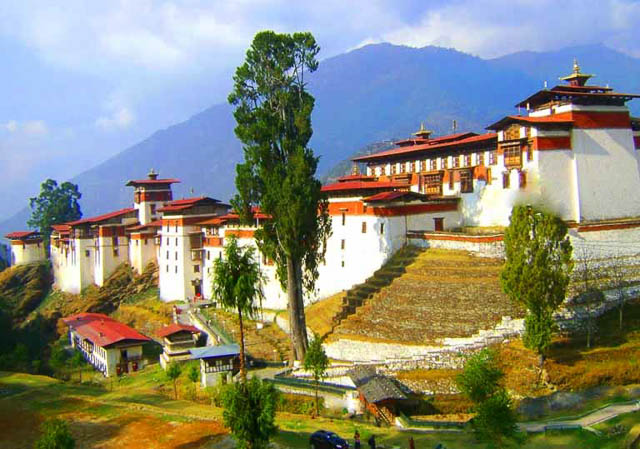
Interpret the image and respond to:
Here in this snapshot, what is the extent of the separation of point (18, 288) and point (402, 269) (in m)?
60.0

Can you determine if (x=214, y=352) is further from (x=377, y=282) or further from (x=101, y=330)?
(x=101, y=330)

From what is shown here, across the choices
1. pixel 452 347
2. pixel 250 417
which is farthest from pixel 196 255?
pixel 250 417

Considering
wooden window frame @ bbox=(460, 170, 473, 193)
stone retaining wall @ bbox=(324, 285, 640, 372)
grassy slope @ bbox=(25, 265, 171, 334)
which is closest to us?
stone retaining wall @ bbox=(324, 285, 640, 372)

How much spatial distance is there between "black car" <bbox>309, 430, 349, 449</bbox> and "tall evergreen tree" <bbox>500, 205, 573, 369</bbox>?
38.2 feet

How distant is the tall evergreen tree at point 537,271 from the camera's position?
94.4ft

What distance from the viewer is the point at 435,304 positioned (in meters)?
34.1

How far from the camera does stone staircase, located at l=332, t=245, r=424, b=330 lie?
38250 mm

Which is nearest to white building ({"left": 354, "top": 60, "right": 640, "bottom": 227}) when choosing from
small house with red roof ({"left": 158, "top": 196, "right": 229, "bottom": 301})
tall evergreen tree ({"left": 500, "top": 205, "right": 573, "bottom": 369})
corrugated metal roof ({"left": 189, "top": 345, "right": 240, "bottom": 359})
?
tall evergreen tree ({"left": 500, "top": 205, "right": 573, "bottom": 369})

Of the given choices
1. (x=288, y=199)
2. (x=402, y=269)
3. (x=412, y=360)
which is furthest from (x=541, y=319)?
(x=288, y=199)

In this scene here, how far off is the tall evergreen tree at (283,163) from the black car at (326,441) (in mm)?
12811

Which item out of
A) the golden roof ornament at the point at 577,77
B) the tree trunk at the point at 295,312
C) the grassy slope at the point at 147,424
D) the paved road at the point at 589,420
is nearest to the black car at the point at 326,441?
the grassy slope at the point at 147,424

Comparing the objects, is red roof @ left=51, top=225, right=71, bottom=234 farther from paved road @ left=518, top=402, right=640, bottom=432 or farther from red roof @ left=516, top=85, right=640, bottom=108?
paved road @ left=518, top=402, right=640, bottom=432

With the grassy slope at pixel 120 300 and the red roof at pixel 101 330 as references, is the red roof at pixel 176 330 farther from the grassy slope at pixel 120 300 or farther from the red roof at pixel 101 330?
the grassy slope at pixel 120 300

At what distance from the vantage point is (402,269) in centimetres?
3891
